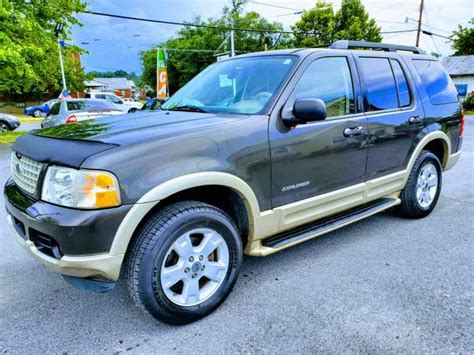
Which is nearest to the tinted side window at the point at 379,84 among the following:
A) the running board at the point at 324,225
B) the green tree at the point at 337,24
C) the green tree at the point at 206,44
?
the running board at the point at 324,225

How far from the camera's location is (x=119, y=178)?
6.72 ft

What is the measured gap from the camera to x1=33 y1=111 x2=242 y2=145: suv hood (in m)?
2.30

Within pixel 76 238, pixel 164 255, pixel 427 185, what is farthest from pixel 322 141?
pixel 427 185

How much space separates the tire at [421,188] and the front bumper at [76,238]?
327 cm

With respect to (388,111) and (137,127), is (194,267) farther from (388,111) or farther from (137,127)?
(388,111)

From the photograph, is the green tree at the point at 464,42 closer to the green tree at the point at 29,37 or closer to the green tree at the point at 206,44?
the green tree at the point at 206,44

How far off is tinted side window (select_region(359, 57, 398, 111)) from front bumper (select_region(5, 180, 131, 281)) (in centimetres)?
256

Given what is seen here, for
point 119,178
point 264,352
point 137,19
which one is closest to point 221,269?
point 264,352

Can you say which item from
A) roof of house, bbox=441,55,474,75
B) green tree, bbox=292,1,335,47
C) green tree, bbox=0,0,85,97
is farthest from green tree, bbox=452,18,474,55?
green tree, bbox=0,0,85,97

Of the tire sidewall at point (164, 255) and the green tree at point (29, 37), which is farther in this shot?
the green tree at point (29, 37)

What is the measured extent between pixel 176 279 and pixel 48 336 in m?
0.90

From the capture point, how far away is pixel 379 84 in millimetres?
3594

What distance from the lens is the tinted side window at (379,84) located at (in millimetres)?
3461

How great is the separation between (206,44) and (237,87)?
157 ft
